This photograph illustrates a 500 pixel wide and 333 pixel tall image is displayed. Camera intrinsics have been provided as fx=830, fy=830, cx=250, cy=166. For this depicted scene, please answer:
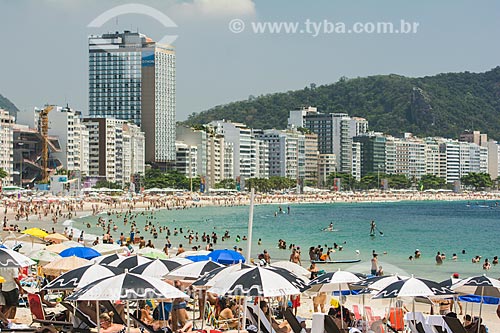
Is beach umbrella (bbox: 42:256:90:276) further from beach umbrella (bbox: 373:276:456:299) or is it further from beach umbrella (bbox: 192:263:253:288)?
beach umbrella (bbox: 373:276:456:299)

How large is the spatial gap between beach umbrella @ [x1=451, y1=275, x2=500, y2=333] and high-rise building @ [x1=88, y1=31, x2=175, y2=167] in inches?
5449

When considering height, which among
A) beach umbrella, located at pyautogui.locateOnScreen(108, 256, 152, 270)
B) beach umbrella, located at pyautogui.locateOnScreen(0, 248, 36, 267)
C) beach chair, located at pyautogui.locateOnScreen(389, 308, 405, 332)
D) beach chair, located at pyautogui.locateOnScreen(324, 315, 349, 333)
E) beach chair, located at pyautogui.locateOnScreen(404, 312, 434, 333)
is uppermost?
beach umbrella, located at pyautogui.locateOnScreen(0, 248, 36, 267)

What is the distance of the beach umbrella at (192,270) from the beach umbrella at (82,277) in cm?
186

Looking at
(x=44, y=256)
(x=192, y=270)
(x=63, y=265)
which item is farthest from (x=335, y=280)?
(x=44, y=256)

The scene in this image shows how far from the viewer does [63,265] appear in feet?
54.0

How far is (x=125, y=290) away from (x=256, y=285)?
1.78 metres

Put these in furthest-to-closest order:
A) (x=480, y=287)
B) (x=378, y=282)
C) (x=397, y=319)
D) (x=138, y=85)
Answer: (x=138, y=85) → (x=397, y=319) → (x=480, y=287) → (x=378, y=282)

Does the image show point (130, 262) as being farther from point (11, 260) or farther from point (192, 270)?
point (11, 260)

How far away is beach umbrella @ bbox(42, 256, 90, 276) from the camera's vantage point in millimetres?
16312

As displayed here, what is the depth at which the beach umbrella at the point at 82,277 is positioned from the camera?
12180 mm

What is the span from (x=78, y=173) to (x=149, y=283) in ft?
373

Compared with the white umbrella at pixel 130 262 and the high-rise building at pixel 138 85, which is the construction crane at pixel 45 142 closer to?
the high-rise building at pixel 138 85

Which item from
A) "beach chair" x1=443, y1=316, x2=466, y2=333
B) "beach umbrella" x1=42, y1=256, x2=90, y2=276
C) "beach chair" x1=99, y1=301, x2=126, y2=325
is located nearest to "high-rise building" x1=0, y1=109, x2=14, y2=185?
"beach umbrella" x1=42, y1=256, x2=90, y2=276

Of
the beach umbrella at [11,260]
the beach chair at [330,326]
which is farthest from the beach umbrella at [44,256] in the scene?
the beach chair at [330,326]
